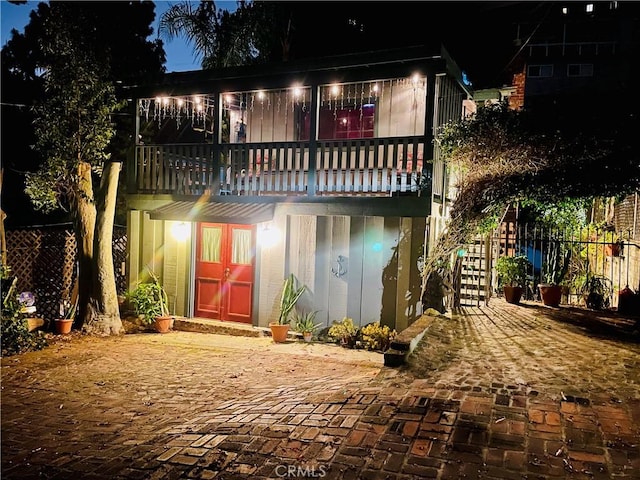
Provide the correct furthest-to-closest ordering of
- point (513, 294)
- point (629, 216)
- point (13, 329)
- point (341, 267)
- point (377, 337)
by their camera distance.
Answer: point (629, 216)
point (513, 294)
point (341, 267)
point (377, 337)
point (13, 329)

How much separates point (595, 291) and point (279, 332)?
7.54 meters

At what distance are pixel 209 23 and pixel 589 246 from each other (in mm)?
14209

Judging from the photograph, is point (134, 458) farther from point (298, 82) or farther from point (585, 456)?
point (298, 82)

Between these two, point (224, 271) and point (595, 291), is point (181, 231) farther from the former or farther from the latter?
point (595, 291)

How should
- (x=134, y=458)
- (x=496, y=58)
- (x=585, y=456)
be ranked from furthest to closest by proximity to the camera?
(x=496, y=58)
(x=134, y=458)
(x=585, y=456)

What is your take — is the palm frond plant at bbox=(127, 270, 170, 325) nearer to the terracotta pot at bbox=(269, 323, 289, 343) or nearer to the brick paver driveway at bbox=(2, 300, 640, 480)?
the brick paver driveway at bbox=(2, 300, 640, 480)

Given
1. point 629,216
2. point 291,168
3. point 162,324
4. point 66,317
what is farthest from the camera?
point 629,216

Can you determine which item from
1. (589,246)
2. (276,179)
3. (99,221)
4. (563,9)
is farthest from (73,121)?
(563,9)

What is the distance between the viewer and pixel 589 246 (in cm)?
1290

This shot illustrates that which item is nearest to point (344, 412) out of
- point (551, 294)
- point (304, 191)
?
point (304, 191)

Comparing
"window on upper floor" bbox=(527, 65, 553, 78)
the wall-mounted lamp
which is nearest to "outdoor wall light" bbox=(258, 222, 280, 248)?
the wall-mounted lamp

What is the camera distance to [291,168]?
1064 centimetres

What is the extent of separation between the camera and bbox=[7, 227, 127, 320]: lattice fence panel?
1084 centimetres

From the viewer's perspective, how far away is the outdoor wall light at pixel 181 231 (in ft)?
38.0
